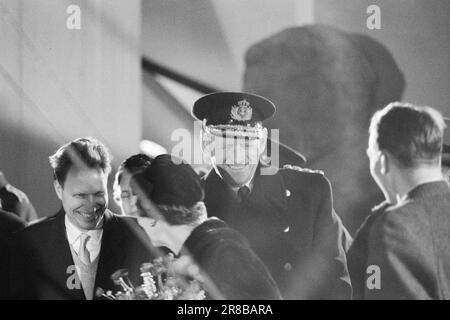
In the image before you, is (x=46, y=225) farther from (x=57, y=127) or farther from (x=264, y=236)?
(x=264, y=236)

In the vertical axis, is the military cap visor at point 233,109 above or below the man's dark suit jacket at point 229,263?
above

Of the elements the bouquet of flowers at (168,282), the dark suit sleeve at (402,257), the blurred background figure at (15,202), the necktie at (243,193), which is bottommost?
the bouquet of flowers at (168,282)

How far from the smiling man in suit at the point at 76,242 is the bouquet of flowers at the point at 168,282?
86 mm

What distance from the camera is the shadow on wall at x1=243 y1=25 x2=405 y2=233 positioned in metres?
2.61

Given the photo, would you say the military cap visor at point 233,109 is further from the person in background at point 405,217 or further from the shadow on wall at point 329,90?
the person in background at point 405,217

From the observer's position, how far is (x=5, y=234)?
2.63 m

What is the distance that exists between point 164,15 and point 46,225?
40.8 inches

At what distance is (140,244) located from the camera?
2582 mm

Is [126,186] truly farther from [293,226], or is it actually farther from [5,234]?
[293,226]

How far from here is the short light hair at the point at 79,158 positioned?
2607 mm

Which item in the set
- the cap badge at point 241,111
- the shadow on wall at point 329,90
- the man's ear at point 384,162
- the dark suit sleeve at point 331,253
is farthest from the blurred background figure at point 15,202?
the man's ear at point 384,162

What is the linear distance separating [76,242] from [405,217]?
1.38 m

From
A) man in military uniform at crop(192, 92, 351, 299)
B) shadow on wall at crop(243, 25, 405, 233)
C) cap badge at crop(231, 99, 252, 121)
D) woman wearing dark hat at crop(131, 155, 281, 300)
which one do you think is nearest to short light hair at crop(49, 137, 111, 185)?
woman wearing dark hat at crop(131, 155, 281, 300)

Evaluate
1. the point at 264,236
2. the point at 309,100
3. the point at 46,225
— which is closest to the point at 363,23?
the point at 309,100
